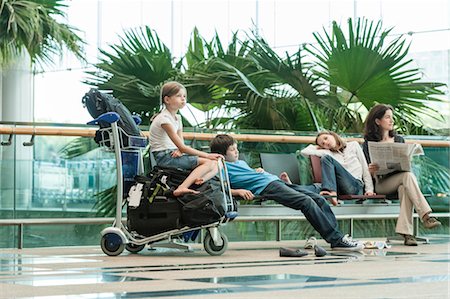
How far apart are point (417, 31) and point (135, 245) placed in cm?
1221

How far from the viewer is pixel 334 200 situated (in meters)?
7.65

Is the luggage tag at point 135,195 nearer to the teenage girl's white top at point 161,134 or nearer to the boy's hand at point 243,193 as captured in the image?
the teenage girl's white top at point 161,134

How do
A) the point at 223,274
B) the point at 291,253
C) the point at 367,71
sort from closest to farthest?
the point at 223,274
the point at 291,253
the point at 367,71

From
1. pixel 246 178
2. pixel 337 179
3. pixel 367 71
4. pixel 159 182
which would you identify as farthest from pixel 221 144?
pixel 367 71

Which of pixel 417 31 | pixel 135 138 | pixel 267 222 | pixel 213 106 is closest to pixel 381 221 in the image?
pixel 267 222

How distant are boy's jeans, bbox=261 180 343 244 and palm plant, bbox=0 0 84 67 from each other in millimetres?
4314

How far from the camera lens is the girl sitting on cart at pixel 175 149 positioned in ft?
21.2

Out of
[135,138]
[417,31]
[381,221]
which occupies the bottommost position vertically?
[381,221]

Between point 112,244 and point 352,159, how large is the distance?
2313 mm

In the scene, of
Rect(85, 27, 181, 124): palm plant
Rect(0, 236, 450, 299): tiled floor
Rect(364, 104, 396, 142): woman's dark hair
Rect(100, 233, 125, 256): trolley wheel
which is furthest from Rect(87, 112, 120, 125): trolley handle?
Rect(85, 27, 181, 124): palm plant

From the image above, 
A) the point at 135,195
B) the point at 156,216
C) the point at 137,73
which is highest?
the point at 137,73

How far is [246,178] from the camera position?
23.1ft

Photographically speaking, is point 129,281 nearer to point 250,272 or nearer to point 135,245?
point 250,272

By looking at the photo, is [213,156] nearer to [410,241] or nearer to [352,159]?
[352,159]
